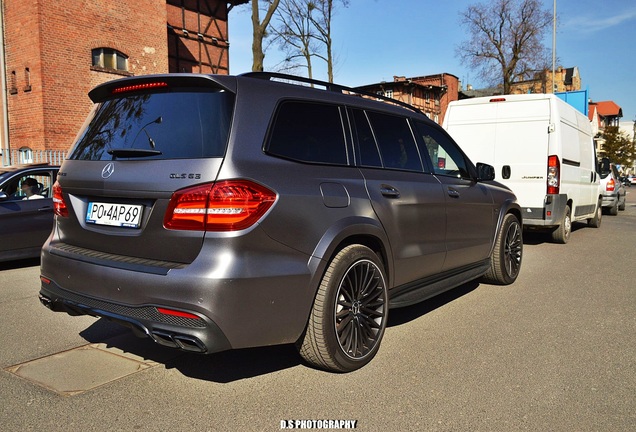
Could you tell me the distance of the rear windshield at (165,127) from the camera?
10.1ft

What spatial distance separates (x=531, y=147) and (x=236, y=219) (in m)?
7.53

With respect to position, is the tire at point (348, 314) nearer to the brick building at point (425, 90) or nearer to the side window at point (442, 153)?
the side window at point (442, 153)

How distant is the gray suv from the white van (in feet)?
18.4

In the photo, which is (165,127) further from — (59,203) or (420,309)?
(420,309)

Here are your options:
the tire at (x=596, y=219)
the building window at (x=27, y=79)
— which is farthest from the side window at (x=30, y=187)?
the building window at (x=27, y=79)

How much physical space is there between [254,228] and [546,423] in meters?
1.93

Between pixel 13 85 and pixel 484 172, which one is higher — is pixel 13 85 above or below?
above

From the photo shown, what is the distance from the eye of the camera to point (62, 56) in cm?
2083

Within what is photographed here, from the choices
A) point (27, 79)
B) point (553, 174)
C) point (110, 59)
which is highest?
point (110, 59)

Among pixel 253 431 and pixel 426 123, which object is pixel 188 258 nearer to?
pixel 253 431

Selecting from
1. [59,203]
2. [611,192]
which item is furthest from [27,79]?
[611,192]

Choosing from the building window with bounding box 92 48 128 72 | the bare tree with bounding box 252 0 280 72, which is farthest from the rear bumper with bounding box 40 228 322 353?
the building window with bounding box 92 48 128 72

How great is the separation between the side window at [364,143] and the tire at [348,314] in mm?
710

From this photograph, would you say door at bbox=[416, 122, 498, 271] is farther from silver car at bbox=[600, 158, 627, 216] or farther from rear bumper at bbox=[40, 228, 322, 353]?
silver car at bbox=[600, 158, 627, 216]
